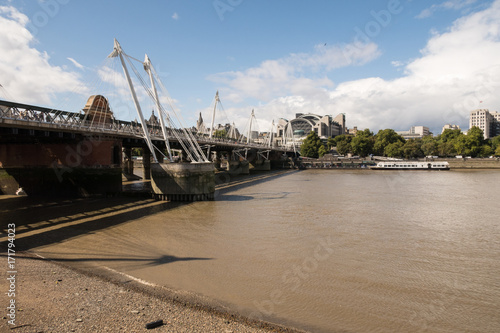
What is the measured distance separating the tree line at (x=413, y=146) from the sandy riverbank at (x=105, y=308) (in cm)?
12142

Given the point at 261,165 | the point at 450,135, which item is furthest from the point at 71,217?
the point at 450,135

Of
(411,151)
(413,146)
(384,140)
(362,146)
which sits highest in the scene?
(384,140)

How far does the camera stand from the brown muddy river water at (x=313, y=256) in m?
9.97

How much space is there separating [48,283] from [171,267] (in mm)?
4536

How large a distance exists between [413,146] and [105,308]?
126 meters

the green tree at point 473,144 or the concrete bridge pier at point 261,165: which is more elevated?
the green tree at point 473,144

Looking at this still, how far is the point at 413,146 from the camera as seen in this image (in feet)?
379

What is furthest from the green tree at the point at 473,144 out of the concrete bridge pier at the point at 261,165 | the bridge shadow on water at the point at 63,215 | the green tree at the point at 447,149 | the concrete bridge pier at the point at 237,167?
the bridge shadow on water at the point at 63,215

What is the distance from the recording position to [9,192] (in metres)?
36.1

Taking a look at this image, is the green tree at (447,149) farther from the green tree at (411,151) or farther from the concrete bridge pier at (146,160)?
the concrete bridge pier at (146,160)

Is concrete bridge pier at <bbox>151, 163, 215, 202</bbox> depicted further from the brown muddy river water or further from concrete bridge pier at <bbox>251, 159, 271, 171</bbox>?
concrete bridge pier at <bbox>251, 159, 271, 171</bbox>

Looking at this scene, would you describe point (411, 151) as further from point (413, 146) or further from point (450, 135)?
point (450, 135)

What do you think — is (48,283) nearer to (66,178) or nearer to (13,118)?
(13,118)

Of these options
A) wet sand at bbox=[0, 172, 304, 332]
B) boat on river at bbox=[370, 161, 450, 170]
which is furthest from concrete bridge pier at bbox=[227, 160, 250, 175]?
wet sand at bbox=[0, 172, 304, 332]
